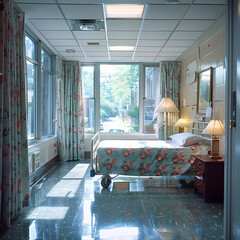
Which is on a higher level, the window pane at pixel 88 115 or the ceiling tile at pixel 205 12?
the ceiling tile at pixel 205 12

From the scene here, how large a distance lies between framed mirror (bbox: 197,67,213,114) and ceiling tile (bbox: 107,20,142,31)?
1.35m

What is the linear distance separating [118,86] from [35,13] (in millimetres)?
3445

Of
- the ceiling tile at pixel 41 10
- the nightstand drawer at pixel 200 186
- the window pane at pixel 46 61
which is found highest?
the ceiling tile at pixel 41 10

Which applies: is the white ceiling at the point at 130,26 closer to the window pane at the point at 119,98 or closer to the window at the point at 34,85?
the window at the point at 34,85

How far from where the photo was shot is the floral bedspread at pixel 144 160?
12.9 ft

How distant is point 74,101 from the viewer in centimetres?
633

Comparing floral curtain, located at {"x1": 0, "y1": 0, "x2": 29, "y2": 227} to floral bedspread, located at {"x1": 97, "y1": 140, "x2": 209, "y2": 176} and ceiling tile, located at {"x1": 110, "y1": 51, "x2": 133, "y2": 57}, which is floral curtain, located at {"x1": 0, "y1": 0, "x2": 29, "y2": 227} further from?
ceiling tile, located at {"x1": 110, "y1": 51, "x2": 133, "y2": 57}

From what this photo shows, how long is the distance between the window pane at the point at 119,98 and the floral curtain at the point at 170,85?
0.72m

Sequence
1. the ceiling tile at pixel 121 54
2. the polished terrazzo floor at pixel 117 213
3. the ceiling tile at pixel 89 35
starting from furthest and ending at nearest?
the ceiling tile at pixel 121 54
the ceiling tile at pixel 89 35
the polished terrazzo floor at pixel 117 213

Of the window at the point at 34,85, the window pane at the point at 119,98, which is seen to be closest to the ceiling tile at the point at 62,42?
the window at the point at 34,85

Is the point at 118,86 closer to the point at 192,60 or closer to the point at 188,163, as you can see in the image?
the point at 192,60

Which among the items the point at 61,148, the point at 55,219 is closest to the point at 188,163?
the point at 55,219

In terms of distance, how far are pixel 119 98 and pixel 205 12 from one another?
3581mm

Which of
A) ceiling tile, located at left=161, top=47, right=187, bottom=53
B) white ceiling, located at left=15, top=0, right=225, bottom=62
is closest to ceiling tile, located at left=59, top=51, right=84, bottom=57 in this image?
white ceiling, located at left=15, top=0, right=225, bottom=62
